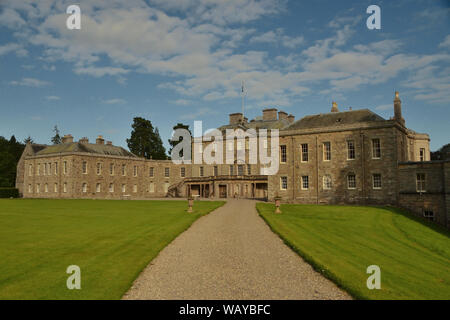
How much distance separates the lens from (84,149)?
5706 centimetres

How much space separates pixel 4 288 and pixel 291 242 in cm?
932

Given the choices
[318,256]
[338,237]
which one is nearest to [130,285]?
[318,256]

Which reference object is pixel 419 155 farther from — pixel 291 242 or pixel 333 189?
pixel 291 242

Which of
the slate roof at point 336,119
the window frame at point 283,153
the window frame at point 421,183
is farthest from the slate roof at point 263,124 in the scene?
the window frame at point 421,183

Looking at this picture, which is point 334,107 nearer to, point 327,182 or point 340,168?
point 340,168

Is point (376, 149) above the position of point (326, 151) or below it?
below

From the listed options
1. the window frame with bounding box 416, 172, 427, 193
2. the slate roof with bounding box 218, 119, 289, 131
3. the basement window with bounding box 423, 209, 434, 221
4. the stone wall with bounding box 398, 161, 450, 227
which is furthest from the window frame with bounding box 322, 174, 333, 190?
the slate roof with bounding box 218, 119, 289, 131

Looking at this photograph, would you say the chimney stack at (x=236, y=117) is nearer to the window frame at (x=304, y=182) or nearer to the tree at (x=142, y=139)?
the window frame at (x=304, y=182)

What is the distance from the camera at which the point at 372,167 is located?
3478 cm

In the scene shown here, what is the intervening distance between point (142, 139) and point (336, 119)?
4937 cm

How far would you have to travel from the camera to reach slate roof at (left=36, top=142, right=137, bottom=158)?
56.3m

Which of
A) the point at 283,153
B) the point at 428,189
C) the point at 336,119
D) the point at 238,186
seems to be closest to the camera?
the point at 428,189

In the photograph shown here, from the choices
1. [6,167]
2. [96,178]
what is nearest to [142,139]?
[96,178]

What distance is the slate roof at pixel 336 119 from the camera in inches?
1444
